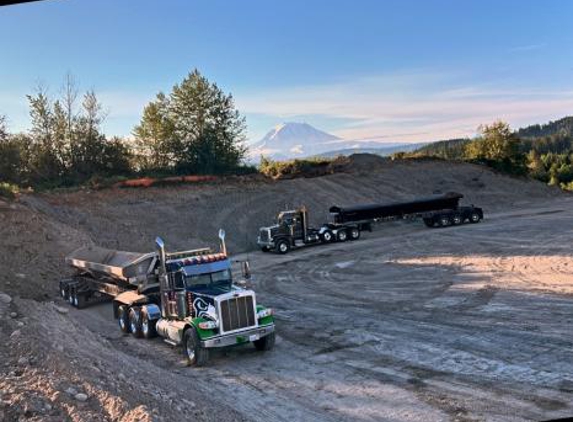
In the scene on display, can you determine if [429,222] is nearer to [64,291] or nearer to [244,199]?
[244,199]

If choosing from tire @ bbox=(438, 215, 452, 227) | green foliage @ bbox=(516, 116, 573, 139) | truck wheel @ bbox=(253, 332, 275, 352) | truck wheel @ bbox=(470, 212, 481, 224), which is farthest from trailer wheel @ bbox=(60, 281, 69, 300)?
green foliage @ bbox=(516, 116, 573, 139)

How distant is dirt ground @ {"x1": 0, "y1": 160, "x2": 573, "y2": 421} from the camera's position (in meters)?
9.21

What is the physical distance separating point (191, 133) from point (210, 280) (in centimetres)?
3994

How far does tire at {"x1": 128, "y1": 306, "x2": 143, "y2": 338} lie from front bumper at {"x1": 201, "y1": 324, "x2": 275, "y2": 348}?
404 cm

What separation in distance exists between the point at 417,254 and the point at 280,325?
1363 centimetres

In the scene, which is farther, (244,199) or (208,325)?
(244,199)

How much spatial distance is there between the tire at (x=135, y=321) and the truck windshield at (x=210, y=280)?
3.13m

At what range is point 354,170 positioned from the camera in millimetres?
53375

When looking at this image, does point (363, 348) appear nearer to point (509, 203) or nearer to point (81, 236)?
point (81, 236)

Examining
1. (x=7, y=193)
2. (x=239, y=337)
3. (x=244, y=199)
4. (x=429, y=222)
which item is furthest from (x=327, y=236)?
(x=239, y=337)

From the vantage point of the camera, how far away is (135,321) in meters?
16.2

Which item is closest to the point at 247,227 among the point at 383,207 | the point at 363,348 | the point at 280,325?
the point at 383,207

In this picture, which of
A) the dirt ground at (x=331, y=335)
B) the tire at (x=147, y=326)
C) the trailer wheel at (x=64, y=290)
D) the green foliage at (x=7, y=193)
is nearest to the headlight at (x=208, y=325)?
the dirt ground at (x=331, y=335)

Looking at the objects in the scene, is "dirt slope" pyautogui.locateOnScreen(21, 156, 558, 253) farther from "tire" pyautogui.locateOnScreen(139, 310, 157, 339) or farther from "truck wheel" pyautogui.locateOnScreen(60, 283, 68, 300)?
"tire" pyautogui.locateOnScreen(139, 310, 157, 339)
